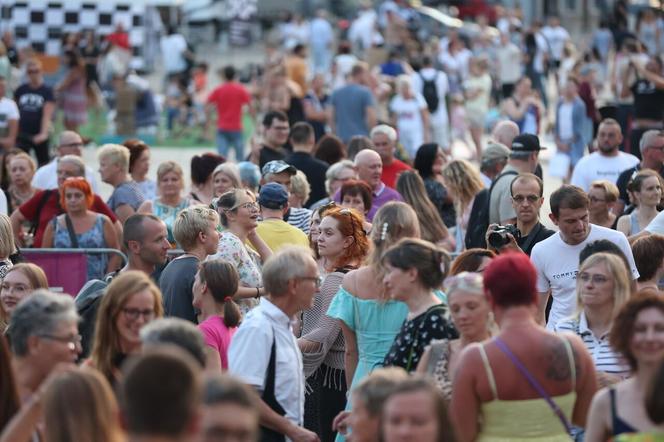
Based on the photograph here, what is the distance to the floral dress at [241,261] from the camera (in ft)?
27.9

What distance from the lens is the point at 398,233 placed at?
725cm

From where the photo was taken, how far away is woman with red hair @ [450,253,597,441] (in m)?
5.54

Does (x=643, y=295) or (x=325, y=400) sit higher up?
(x=643, y=295)

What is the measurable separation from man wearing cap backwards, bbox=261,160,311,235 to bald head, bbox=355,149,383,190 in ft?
2.10

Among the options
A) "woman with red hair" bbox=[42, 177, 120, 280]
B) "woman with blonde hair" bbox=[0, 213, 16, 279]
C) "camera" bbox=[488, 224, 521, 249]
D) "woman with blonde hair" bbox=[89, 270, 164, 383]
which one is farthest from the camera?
"woman with red hair" bbox=[42, 177, 120, 280]

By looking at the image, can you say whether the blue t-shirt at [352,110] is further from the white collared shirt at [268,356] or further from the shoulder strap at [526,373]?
the shoulder strap at [526,373]

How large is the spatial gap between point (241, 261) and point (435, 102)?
12.9 metres

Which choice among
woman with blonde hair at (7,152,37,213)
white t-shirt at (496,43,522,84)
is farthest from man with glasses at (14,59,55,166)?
white t-shirt at (496,43,522,84)

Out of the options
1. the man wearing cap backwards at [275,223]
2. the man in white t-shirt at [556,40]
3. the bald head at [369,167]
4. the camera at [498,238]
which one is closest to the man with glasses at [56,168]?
the bald head at [369,167]

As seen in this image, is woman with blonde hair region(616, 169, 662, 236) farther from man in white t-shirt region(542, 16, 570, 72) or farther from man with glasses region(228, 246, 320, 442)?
A: man in white t-shirt region(542, 16, 570, 72)

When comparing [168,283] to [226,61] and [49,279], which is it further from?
[226,61]

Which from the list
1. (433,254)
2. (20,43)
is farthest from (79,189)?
(20,43)

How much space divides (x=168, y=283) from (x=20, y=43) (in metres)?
21.8

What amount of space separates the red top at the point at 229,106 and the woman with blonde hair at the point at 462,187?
27.3ft
